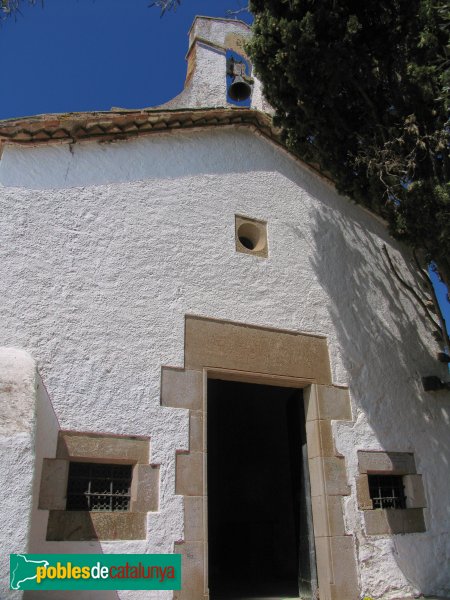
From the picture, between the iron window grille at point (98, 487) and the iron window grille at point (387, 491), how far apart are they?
8.84 ft

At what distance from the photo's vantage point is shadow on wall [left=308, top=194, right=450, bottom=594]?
564cm

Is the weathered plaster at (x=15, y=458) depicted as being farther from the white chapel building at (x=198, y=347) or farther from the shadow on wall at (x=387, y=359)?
the shadow on wall at (x=387, y=359)

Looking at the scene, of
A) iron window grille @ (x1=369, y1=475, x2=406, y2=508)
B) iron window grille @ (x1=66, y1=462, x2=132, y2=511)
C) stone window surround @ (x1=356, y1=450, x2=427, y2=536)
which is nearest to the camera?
iron window grille @ (x1=66, y1=462, x2=132, y2=511)

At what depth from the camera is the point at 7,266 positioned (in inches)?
181

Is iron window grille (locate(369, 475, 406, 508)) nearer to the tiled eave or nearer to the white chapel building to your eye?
the white chapel building

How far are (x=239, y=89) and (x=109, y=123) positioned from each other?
2.86 metres

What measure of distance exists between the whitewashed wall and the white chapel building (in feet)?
0.06

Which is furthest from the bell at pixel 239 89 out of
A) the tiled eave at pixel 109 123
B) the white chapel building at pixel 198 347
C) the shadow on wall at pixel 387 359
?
the shadow on wall at pixel 387 359

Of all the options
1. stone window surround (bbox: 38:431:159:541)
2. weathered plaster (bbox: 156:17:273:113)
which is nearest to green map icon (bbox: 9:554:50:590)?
stone window surround (bbox: 38:431:159:541)

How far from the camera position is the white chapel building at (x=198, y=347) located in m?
4.32

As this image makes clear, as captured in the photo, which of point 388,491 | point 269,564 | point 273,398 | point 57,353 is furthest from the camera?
point 273,398

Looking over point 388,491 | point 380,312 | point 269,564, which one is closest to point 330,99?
point 380,312

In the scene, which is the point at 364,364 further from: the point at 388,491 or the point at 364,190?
the point at 364,190

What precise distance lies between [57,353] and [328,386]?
2.86 meters
